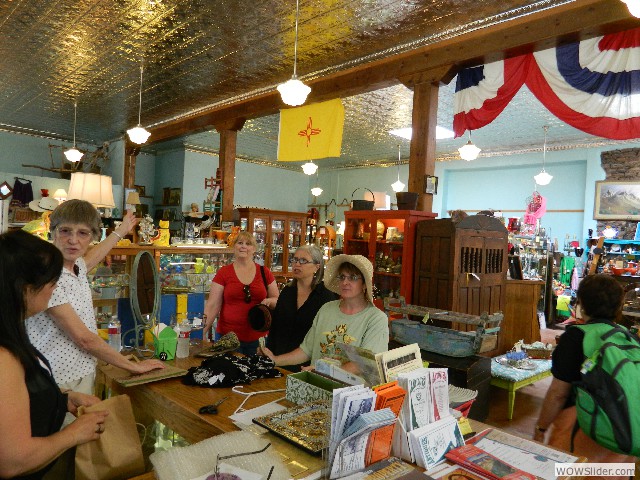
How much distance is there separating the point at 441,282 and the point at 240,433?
4422 mm

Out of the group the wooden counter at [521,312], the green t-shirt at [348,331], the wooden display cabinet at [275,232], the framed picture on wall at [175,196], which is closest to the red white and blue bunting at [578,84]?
the wooden counter at [521,312]

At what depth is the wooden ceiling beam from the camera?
4141mm

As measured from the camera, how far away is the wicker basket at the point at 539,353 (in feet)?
18.4

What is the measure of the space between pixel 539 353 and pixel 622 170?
21.5ft

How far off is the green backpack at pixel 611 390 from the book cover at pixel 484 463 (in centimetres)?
105

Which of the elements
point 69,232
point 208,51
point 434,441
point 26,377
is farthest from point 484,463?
point 208,51

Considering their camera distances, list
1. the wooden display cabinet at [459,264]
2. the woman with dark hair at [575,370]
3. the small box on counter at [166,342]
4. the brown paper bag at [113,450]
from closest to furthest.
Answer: the brown paper bag at [113,450]
the woman with dark hair at [575,370]
the small box on counter at [166,342]
the wooden display cabinet at [459,264]

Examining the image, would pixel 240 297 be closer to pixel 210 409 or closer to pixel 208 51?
pixel 210 409

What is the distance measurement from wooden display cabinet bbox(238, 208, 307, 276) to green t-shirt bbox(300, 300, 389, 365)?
28.0ft

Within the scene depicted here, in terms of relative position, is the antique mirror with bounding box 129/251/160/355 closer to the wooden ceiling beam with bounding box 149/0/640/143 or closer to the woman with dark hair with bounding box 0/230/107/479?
the woman with dark hair with bounding box 0/230/107/479

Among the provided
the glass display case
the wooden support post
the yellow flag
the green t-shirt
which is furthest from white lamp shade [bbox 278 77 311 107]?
the green t-shirt

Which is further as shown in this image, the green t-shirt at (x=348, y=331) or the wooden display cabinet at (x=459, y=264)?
the wooden display cabinet at (x=459, y=264)

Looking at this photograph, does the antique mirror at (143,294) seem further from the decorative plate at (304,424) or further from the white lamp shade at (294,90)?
the white lamp shade at (294,90)

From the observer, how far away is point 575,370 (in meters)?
2.55
